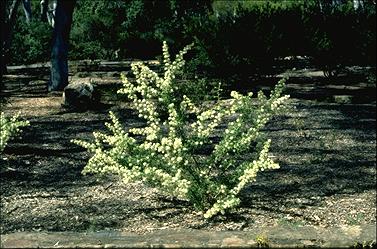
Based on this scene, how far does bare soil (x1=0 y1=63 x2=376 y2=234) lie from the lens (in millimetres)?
4688

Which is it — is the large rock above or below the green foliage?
below

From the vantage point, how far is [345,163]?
675 centimetres

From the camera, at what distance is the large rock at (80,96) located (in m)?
11.5

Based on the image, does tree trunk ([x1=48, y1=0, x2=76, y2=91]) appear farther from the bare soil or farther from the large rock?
the bare soil

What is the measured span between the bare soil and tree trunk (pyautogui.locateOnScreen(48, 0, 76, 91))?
12.0 feet

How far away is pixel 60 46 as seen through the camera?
545 inches

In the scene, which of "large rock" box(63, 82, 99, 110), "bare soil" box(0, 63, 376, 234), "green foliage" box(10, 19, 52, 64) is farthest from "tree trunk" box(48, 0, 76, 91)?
"green foliage" box(10, 19, 52, 64)

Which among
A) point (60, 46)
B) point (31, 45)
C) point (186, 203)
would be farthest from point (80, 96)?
point (31, 45)

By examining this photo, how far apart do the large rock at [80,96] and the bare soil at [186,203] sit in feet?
3.25

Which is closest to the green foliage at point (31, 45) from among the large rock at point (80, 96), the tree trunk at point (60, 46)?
the tree trunk at point (60, 46)

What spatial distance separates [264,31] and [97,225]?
33.7 ft

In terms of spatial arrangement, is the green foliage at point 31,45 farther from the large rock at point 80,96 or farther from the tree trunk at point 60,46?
the large rock at point 80,96

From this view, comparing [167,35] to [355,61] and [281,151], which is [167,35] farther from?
[281,151]

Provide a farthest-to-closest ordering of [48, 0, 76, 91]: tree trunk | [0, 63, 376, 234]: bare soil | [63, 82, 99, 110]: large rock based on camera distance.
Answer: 1. [48, 0, 76, 91]: tree trunk
2. [63, 82, 99, 110]: large rock
3. [0, 63, 376, 234]: bare soil
